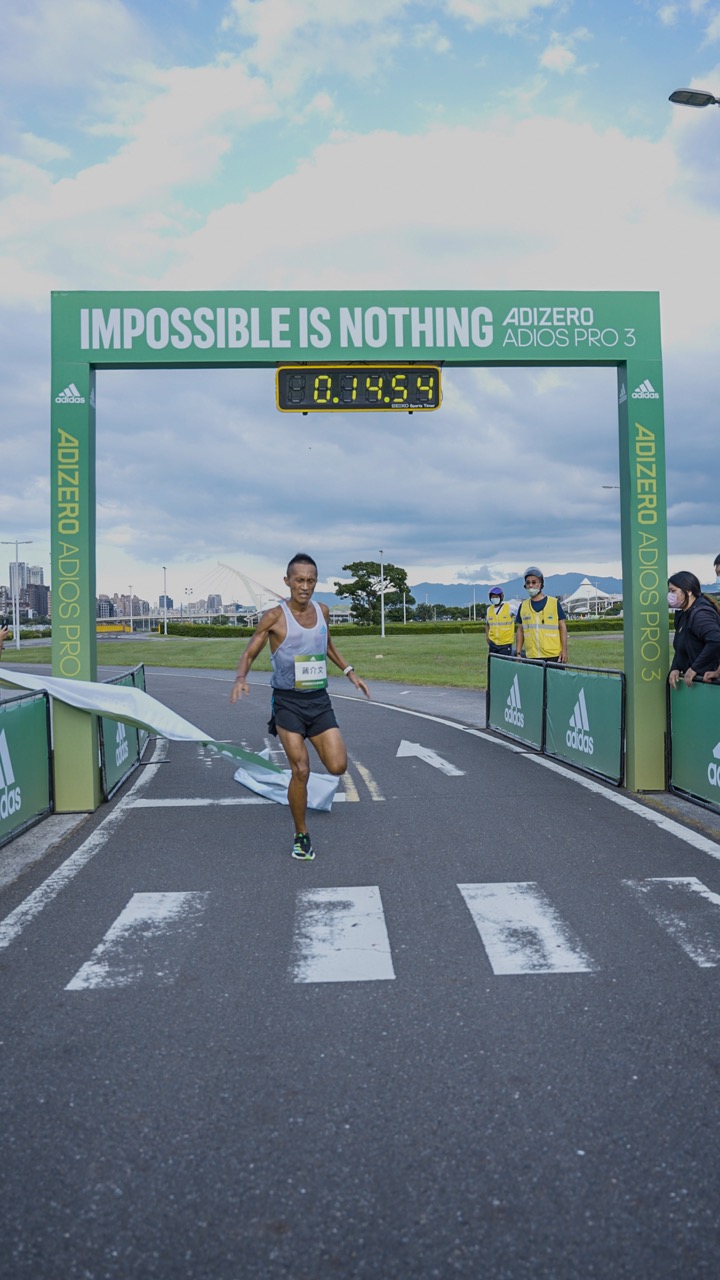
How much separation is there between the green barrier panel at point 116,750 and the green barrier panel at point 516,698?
5028 millimetres

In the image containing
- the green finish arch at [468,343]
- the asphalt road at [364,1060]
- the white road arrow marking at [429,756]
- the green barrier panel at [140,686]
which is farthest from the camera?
the green barrier panel at [140,686]

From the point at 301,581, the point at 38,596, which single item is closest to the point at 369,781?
the point at 301,581

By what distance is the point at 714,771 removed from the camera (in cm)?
862

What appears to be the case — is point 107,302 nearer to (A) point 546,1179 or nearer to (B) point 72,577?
(B) point 72,577

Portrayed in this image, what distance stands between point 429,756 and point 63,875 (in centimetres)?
640

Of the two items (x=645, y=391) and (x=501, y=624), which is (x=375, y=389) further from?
(x=501, y=624)

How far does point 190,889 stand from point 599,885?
99.2 inches

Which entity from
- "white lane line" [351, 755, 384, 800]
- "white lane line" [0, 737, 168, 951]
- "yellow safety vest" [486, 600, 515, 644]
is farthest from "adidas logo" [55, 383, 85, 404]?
"yellow safety vest" [486, 600, 515, 644]

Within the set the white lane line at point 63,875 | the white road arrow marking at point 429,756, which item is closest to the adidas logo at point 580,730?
the white road arrow marking at point 429,756

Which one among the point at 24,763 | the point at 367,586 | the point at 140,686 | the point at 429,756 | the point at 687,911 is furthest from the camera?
the point at 367,586

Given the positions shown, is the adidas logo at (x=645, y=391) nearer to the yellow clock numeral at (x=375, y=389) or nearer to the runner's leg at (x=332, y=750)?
the yellow clock numeral at (x=375, y=389)

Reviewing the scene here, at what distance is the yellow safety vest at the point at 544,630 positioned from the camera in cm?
1352

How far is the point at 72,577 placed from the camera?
9.57 m

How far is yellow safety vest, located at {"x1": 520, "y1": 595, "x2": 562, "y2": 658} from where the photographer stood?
13.5 m
